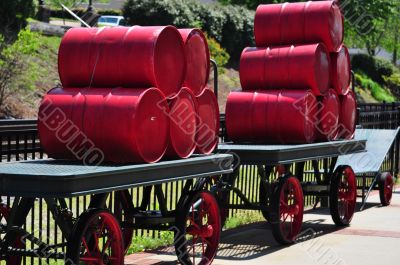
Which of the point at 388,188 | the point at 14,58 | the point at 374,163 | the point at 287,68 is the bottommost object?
the point at 388,188

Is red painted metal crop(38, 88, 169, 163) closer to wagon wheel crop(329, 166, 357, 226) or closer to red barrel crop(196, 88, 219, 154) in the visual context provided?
red barrel crop(196, 88, 219, 154)

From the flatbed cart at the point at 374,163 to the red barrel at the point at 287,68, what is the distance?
309 cm

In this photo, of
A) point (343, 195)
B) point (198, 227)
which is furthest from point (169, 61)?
point (343, 195)

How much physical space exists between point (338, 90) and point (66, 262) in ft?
19.6

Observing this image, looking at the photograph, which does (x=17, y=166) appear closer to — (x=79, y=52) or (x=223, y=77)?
(x=79, y=52)

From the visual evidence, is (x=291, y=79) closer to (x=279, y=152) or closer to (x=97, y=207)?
(x=279, y=152)

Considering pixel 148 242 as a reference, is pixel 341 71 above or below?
above

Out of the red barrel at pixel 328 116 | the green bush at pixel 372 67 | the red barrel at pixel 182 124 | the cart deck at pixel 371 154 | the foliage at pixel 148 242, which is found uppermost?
the red barrel at pixel 182 124

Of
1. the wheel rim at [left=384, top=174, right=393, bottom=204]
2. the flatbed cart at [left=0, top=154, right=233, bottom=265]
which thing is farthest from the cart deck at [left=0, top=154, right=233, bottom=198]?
the wheel rim at [left=384, top=174, right=393, bottom=204]

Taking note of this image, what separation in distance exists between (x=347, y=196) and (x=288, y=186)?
1.87m

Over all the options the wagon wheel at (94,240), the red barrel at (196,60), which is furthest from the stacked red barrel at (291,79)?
the wagon wheel at (94,240)

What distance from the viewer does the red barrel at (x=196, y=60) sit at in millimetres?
8055

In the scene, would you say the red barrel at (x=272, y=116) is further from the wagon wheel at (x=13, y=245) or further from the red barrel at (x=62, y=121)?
the wagon wheel at (x=13, y=245)

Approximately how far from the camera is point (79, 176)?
601 centimetres
